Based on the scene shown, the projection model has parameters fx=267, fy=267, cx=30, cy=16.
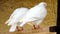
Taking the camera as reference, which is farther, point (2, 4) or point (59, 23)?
point (2, 4)

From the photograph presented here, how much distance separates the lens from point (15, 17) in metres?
1.75

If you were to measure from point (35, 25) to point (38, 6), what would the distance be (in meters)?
0.13

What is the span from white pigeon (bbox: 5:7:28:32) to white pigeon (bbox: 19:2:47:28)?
26mm

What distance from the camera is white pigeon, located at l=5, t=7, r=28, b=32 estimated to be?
1.75m

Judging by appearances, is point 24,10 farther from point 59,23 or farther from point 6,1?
point 59,23

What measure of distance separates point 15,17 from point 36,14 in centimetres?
14

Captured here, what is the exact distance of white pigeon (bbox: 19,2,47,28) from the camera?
5.73 feet

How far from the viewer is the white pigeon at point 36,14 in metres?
1.75

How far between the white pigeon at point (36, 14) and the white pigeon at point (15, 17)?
0.08 ft

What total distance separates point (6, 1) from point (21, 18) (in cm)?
16

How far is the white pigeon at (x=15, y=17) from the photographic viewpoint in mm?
1755

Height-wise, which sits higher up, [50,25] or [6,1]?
[6,1]

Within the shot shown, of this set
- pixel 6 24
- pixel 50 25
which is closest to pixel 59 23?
pixel 50 25

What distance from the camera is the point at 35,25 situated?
5.83ft
